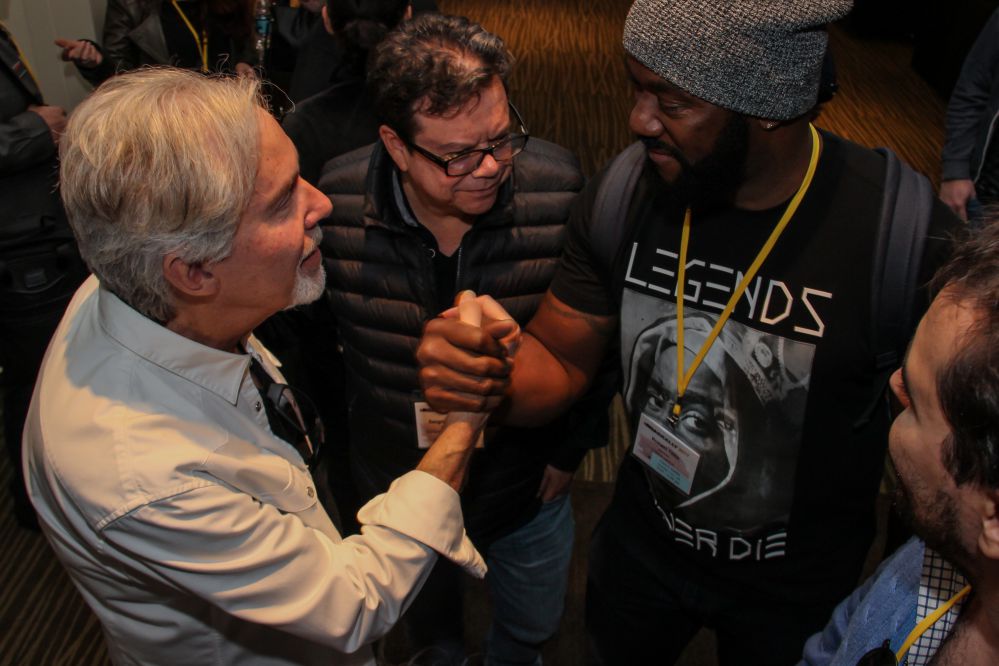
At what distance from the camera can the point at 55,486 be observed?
1.14 m

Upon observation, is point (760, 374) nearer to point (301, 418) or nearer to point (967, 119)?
point (301, 418)

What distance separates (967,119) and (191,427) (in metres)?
2.92

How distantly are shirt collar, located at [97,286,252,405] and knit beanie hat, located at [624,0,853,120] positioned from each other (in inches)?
34.4

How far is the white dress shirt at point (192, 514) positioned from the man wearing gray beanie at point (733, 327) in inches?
12.7

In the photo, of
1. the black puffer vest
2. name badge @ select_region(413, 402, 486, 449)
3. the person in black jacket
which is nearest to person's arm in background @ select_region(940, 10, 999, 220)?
the black puffer vest

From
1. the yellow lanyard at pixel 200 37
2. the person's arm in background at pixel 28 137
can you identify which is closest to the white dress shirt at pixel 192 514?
the person's arm in background at pixel 28 137

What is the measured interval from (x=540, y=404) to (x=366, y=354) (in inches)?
18.9

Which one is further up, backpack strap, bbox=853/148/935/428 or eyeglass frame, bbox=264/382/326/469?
backpack strap, bbox=853/148/935/428

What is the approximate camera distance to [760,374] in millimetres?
1438

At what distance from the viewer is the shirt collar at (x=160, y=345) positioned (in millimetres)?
1204

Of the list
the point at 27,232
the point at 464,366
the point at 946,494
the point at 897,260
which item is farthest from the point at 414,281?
the point at 27,232

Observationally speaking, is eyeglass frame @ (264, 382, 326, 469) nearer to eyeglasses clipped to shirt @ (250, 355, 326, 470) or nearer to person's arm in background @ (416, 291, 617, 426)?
eyeglasses clipped to shirt @ (250, 355, 326, 470)

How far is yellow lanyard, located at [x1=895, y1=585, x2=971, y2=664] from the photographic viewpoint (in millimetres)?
1121

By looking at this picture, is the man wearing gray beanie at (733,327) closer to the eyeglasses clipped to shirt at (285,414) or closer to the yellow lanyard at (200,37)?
the eyeglasses clipped to shirt at (285,414)
